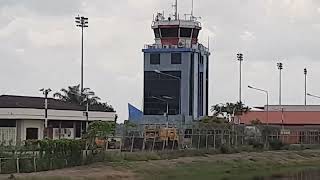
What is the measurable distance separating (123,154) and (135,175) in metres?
7.64

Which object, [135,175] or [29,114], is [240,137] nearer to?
[29,114]

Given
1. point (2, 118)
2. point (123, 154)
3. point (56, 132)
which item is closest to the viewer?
point (123, 154)

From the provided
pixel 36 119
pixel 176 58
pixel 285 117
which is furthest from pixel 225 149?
pixel 285 117

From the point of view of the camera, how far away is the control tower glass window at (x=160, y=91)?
174m

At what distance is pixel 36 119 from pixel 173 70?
80217 millimetres

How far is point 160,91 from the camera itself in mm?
175250

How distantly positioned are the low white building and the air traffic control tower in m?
60.7

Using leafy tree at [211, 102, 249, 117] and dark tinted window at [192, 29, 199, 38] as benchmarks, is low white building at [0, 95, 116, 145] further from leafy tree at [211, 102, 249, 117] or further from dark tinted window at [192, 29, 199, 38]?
dark tinted window at [192, 29, 199, 38]

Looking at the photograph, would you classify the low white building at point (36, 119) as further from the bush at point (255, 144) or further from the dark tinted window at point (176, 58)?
the dark tinted window at point (176, 58)

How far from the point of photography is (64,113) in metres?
103

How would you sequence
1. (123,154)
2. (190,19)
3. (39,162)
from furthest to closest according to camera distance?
(190,19), (123,154), (39,162)

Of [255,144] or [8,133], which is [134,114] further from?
[8,133]

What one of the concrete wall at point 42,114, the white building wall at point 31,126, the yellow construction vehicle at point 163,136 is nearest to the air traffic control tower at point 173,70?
the concrete wall at point 42,114

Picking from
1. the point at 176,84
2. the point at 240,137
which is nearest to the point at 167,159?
the point at 240,137
